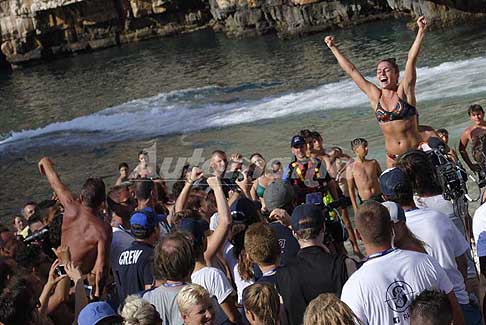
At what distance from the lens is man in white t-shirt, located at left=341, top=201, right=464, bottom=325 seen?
4176 millimetres

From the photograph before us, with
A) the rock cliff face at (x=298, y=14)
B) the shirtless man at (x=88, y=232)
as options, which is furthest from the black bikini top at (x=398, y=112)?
the rock cliff face at (x=298, y=14)

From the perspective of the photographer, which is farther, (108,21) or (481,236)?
(108,21)

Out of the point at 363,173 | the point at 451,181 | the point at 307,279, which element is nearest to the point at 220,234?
the point at 307,279

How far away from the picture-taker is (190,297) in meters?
4.40

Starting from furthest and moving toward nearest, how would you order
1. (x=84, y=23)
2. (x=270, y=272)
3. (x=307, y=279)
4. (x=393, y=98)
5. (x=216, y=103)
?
(x=84, y=23), (x=216, y=103), (x=393, y=98), (x=270, y=272), (x=307, y=279)

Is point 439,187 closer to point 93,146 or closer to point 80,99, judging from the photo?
point 93,146

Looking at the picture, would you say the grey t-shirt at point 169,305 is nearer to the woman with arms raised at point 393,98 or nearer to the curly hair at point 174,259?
the curly hair at point 174,259

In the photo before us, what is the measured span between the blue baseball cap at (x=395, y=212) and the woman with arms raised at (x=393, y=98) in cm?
347

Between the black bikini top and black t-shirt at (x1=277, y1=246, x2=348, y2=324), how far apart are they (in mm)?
3569

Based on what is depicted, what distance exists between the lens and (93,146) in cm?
2214

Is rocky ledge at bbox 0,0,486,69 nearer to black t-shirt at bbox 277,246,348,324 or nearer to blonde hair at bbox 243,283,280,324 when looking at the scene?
black t-shirt at bbox 277,246,348,324

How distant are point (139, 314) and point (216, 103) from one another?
2107 centimetres

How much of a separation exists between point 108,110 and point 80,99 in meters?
5.76

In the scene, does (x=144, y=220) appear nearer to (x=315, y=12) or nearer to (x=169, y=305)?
(x=169, y=305)
